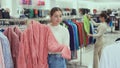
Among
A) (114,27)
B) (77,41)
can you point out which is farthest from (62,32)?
(114,27)

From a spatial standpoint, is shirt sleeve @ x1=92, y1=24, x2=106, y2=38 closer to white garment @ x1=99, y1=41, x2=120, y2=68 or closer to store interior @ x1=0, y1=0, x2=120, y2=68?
store interior @ x1=0, y1=0, x2=120, y2=68

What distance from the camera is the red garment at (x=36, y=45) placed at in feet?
10.4

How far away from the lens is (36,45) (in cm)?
322

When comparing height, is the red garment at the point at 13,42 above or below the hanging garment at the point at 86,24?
above

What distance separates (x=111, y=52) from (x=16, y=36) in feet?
5.36

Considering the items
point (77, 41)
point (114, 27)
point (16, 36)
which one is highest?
point (16, 36)

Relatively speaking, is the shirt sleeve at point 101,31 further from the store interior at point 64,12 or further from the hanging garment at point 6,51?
the hanging garment at point 6,51

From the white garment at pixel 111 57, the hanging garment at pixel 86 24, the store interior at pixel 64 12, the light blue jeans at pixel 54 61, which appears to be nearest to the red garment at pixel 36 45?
the light blue jeans at pixel 54 61

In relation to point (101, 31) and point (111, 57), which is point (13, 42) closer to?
point (111, 57)

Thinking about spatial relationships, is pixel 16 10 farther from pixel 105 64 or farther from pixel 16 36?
pixel 105 64

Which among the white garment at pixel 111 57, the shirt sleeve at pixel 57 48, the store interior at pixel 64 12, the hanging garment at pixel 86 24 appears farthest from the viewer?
the store interior at pixel 64 12

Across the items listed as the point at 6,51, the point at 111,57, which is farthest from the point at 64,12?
the point at 111,57

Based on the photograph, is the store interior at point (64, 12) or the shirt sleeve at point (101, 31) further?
the store interior at point (64, 12)

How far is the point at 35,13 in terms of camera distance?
12.8 m
